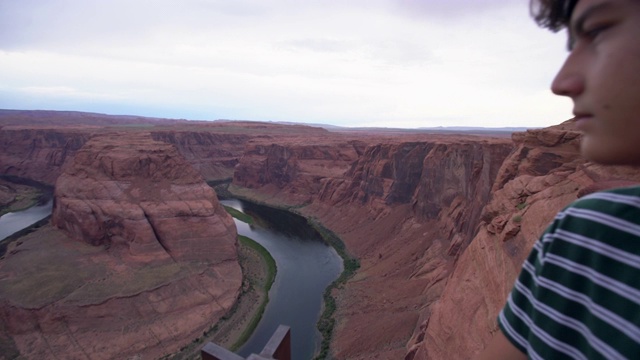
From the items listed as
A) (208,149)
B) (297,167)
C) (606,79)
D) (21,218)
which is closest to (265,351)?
(606,79)

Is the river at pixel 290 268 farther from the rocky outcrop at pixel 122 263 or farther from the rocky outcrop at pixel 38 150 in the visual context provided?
the rocky outcrop at pixel 38 150

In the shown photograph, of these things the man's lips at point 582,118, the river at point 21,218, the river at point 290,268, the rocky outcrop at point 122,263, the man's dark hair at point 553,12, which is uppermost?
the man's dark hair at point 553,12

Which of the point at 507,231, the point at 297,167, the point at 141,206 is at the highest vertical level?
the point at 507,231

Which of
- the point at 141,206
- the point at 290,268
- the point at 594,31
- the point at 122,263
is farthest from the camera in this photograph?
the point at 290,268

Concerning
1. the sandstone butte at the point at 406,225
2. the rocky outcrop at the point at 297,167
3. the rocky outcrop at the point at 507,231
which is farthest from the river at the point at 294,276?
the rocky outcrop at the point at 507,231

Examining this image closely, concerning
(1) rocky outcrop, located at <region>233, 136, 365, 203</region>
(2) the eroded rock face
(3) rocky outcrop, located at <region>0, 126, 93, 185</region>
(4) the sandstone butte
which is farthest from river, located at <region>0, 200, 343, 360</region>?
(3) rocky outcrop, located at <region>0, 126, 93, 185</region>

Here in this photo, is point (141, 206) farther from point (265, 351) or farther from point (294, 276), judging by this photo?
point (265, 351)

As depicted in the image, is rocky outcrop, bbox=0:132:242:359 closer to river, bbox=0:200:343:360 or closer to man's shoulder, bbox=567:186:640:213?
river, bbox=0:200:343:360
